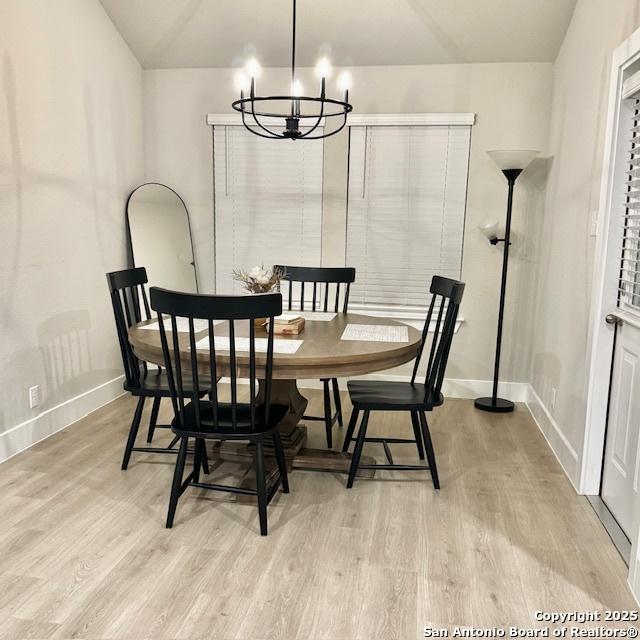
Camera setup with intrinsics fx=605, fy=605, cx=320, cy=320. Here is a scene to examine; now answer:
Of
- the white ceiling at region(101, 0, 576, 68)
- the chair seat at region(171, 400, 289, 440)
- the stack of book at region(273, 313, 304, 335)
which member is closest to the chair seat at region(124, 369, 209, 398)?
the chair seat at region(171, 400, 289, 440)

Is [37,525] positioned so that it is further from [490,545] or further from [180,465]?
[490,545]

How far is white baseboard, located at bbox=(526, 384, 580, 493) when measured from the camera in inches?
120

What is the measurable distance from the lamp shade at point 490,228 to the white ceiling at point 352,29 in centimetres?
114

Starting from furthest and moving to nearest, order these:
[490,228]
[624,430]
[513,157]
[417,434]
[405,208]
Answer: [405,208], [490,228], [513,157], [417,434], [624,430]

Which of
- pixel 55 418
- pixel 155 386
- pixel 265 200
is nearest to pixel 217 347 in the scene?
pixel 155 386

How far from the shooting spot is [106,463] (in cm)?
321

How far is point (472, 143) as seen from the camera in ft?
14.4

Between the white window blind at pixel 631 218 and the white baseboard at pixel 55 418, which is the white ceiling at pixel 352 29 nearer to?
the white window blind at pixel 631 218

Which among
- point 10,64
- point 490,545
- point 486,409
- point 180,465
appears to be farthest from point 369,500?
point 10,64

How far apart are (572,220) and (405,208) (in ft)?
4.63

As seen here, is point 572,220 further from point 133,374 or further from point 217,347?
point 133,374

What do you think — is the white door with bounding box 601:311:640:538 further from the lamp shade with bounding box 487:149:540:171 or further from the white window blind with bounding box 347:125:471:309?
the white window blind with bounding box 347:125:471:309

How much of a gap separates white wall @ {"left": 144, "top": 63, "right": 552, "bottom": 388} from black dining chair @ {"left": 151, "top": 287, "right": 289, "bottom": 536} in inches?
89.6

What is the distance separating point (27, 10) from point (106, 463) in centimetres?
248
